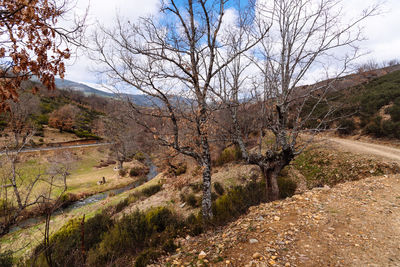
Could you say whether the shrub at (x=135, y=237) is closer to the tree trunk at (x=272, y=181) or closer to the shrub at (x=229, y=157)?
the tree trunk at (x=272, y=181)

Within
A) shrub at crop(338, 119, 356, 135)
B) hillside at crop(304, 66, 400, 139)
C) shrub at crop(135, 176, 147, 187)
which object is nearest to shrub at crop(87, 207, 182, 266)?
hillside at crop(304, 66, 400, 139)

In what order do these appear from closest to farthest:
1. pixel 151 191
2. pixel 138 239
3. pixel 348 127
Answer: pixel 138 239
pixel 151 191
pixel 348 127

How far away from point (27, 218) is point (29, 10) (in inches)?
591

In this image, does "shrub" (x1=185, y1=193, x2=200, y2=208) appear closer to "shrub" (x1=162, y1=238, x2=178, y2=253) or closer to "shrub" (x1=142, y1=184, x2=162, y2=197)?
"shrub" (x1=162, y1=238, x2=178, y2=253)

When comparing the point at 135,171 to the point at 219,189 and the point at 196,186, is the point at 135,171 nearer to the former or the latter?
the point at 196,186

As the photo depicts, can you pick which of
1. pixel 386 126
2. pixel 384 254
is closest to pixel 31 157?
pixel 384 254

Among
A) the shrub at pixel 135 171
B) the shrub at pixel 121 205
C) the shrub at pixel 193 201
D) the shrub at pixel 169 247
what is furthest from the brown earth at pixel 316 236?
the shrub at pixel 135 171

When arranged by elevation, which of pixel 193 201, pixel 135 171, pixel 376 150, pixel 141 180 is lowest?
pixel 141 180

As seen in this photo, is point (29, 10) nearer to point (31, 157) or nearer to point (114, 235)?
point (114, 235)

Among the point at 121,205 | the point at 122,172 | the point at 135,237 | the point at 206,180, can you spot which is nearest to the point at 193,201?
the point at 206,180

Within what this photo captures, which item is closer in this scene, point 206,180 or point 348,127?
point 206,180

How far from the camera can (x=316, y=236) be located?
2955 millimetres

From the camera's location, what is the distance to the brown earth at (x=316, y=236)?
250 cm

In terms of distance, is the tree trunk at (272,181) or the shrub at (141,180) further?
the shrub at (141,180)
